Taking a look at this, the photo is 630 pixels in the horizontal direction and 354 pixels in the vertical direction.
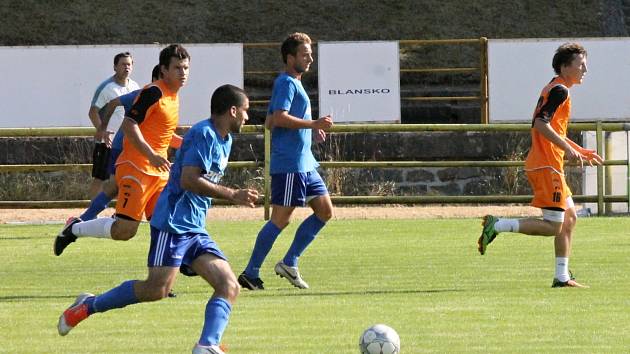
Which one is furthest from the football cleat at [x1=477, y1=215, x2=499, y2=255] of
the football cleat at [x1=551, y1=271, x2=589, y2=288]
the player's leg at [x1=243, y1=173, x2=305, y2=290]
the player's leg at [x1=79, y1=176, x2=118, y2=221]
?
the player's leg at [x1=79, y1=176, x2=118, y2=221]

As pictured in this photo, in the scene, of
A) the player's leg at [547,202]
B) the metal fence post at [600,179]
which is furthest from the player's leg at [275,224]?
the metal fence post at [600,179]

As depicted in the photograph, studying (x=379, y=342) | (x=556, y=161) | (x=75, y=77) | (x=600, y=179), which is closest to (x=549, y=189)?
(x=556, y=161)

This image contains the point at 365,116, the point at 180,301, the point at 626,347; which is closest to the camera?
the point at 626,347

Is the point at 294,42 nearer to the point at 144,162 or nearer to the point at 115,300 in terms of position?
the point at 144,162

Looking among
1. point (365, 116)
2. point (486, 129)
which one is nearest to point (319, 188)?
point (486, 129)

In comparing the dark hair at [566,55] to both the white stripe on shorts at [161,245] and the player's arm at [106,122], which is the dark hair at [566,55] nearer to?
the player's arm at [106,122]

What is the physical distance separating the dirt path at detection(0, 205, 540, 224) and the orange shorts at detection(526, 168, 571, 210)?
7821mm

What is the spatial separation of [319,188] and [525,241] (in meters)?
4.50

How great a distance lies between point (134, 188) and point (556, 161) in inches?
128

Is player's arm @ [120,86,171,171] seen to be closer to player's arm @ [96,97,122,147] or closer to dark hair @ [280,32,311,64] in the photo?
dark hair @ [280,32,311,64]

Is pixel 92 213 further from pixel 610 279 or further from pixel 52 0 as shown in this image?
pixel 52 0

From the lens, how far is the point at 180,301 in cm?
1073

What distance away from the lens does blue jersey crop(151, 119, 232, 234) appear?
26.1ft

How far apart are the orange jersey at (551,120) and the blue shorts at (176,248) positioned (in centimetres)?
391
